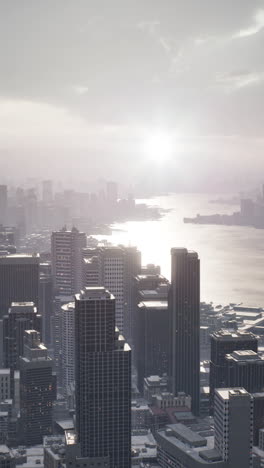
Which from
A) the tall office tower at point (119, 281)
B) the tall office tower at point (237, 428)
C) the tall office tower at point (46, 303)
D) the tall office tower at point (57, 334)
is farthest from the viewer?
the tall office tower at point (46, 303)

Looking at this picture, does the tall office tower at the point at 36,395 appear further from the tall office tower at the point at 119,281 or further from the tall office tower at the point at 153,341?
the tall office tower at the point at 119,281

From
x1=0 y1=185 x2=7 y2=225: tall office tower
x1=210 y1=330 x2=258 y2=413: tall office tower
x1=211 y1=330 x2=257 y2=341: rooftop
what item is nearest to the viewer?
x1=210 y1=330 x2=258 y2=413: tall office tower

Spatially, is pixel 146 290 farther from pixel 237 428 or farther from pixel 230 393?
pixel 237 428

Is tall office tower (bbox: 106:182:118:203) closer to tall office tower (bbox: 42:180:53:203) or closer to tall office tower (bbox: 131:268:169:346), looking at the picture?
tall office tower (bbox: 42:180:53:203)

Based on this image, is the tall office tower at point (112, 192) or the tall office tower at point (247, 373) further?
the tall office tower at point (112, 192)

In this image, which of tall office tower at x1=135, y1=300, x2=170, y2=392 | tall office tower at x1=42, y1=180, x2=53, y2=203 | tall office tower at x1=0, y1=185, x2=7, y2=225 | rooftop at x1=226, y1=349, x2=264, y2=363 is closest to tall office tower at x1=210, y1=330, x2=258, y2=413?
rooftop at x1=226, y1=349, x2=264, y2=363

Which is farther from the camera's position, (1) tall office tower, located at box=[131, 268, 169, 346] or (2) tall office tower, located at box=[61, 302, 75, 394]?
(1) tall office tower, located at box=[131, 268, 169, 346]

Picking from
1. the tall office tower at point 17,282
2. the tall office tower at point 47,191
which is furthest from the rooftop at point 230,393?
the tall office tower at point 47,191
